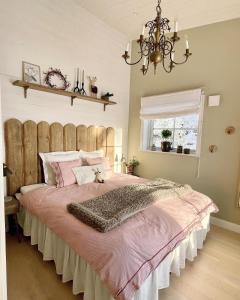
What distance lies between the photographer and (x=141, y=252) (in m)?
1.25

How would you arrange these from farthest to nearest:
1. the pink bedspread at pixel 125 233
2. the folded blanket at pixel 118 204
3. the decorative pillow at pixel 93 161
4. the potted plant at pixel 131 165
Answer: the potted plant at pixel 131 165
the decorative pillow at pixel 93 161
the folded blanket at pixel 118 204
the pink bedspread at pixel 125 233

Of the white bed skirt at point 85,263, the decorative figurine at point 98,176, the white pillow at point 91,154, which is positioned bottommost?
the white bed skirt at point 85,263

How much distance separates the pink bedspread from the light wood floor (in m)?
0.47

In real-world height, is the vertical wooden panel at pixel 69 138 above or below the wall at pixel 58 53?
below

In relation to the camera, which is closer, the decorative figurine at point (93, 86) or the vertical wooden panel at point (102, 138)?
the decorative figurine at point (93, 86)

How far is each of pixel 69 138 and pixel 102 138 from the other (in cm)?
69

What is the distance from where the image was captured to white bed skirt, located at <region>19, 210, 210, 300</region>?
1289mm

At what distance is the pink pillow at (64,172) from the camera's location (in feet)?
7.70

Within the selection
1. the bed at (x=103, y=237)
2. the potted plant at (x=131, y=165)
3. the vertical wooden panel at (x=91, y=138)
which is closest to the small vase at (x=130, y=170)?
the potted plant at (x=131, y=165)

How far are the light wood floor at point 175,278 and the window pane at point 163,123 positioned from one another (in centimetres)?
206

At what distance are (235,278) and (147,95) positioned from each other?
2.93m

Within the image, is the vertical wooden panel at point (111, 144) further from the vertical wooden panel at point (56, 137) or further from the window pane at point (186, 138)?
the window pane at point (186, 138)

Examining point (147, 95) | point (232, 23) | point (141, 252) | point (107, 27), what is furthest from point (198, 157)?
point (107, 27)

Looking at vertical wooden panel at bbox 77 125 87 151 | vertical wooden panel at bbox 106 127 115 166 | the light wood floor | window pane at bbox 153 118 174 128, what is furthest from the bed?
window pane at bbox 153 118 174 128
